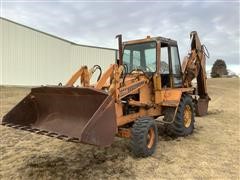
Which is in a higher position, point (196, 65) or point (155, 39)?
point (155, 39)

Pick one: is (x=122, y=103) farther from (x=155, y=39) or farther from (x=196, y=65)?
(x=196, y=65)

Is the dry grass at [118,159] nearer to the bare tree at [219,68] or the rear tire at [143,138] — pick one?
the rear tire at [143,138]

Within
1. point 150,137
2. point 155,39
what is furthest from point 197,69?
point 150,137

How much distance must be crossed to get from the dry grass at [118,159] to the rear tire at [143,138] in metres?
0.16

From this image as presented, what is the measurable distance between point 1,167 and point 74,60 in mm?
19706

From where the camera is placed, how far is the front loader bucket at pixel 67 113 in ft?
17.7

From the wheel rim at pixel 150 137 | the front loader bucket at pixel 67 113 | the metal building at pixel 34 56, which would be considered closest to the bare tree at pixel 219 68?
the metal building at pixel 34 56

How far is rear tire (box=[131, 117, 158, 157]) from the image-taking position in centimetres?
615

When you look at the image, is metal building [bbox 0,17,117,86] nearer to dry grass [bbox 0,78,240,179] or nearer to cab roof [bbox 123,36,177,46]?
dry grass [bbox 0,78,240,179]

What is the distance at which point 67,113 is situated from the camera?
629 centimetres

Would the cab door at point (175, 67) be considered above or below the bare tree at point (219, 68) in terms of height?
below

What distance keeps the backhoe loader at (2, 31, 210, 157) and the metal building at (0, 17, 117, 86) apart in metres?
13.8

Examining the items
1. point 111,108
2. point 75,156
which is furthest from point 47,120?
point 111,108

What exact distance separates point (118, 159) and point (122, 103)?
40.8 inches
